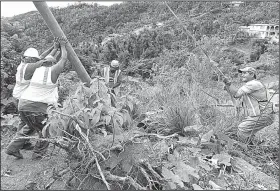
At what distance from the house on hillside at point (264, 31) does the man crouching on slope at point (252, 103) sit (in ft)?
67.6

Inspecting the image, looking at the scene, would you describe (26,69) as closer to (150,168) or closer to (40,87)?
(40,87)

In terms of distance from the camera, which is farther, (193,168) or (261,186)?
(261,186)

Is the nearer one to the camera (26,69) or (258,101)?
(26,69)

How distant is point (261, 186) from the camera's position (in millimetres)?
3180

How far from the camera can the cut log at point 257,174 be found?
336 centimetres

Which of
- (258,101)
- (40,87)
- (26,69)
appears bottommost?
(258,101)

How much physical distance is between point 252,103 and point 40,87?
10.3 feet

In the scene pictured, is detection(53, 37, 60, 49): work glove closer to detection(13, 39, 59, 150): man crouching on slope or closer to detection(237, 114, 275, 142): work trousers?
detection(13, 39, 59, 150): man crouching on slope

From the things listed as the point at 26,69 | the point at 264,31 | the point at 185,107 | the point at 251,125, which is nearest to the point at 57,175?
the point at 26,69

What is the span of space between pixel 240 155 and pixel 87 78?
2481 mm

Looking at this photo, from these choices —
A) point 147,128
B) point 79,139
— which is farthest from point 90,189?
point 147,128

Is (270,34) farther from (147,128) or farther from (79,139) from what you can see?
(79,139)

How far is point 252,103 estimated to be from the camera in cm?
434

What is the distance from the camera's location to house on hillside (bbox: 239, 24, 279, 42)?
23.2 m
